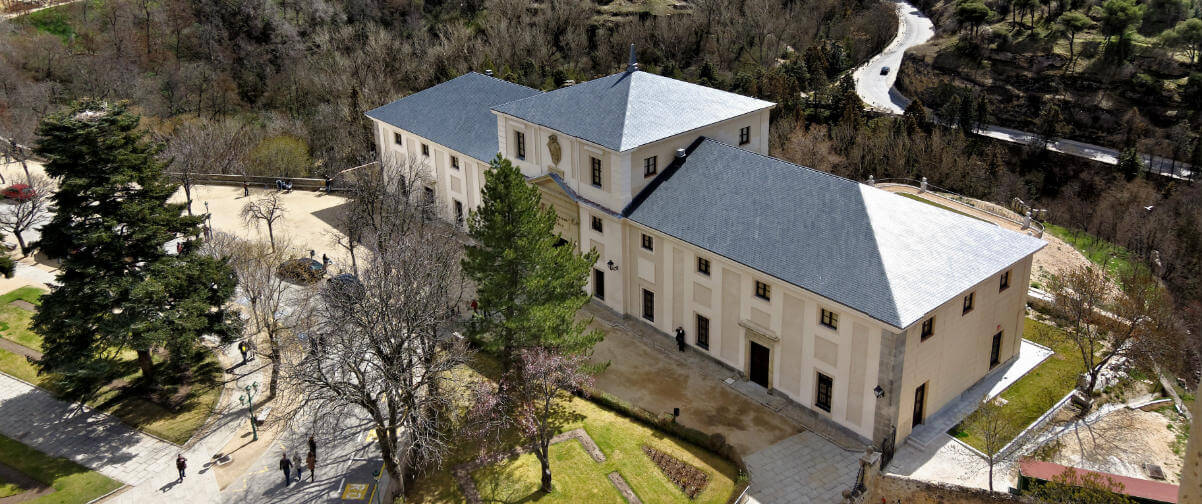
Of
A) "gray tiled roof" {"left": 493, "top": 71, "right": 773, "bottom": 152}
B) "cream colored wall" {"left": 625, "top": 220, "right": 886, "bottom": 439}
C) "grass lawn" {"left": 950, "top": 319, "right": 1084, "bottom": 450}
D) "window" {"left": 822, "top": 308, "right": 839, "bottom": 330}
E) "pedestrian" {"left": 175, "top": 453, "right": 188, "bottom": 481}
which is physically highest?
"gray tiled roof" {"left": 493, "top": 71, "right": 773, "bottom": 152}

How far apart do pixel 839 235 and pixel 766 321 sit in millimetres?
5225

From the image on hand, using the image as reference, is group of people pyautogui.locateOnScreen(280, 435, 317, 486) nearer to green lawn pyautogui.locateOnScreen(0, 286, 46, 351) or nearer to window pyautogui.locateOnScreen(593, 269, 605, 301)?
window pyautogui.locateOnScreen(593, 269, 605, 301)

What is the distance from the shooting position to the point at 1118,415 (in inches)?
1385

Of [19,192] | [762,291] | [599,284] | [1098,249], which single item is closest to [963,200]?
[1098,249]

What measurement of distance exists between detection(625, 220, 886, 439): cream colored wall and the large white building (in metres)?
0.08

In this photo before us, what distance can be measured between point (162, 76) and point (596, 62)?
54247 millimetres

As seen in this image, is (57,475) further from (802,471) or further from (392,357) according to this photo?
(802,471)

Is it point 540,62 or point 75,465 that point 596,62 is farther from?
point 75,465

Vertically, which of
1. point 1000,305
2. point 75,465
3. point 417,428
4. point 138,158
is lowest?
point 75,465

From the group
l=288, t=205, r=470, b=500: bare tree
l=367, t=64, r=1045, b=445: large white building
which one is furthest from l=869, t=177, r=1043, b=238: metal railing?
l=288, t=205, r=470, b=500: bare tree

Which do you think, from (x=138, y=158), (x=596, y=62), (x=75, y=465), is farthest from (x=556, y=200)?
(x=596, y=62)

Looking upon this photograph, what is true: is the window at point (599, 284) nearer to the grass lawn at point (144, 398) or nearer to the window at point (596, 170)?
the window at point (596, 170)

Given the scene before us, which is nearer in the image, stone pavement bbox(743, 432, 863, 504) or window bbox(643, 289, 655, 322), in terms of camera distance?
stone pavement bbox(743, 432, 863, 504)

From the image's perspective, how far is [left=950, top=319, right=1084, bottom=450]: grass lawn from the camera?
34.8 m
